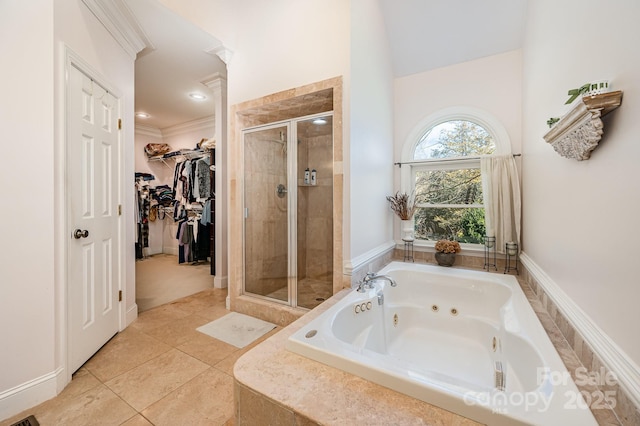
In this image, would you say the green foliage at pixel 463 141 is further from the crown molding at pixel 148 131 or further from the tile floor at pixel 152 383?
the crown molding at pixel 148 131

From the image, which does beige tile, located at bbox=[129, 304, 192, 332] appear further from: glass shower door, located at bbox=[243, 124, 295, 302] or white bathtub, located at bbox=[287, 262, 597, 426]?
white bathtub, located at bbox=[287, 262, 597, 426]

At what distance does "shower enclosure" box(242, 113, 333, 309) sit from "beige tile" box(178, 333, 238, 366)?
2.18 ft

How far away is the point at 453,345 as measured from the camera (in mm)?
2008

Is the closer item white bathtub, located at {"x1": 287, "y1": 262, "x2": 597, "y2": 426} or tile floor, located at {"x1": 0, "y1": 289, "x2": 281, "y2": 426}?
white bathtub, located at {"x1": 287, "y1": 262, "x2": 597, "y2": 426}

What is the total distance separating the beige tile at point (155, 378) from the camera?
152 cm

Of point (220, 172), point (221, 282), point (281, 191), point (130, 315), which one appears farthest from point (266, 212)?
point (130, 315)

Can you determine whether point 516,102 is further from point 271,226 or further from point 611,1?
point 271,226

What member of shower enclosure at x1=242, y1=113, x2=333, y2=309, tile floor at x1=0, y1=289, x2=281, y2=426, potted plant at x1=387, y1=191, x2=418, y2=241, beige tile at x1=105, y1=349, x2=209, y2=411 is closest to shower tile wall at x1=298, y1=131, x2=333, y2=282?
shower enclosure at x1=242, y1=113, x2=333, y2=309

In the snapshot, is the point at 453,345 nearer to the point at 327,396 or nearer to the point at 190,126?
the point at 327,396

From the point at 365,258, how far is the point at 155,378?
1.72 m

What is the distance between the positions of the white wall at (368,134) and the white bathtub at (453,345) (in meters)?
0.45

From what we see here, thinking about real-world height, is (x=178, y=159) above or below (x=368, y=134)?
above

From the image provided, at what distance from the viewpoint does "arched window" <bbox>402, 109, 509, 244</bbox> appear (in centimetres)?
267

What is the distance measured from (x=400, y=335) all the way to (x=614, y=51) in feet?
6.73
